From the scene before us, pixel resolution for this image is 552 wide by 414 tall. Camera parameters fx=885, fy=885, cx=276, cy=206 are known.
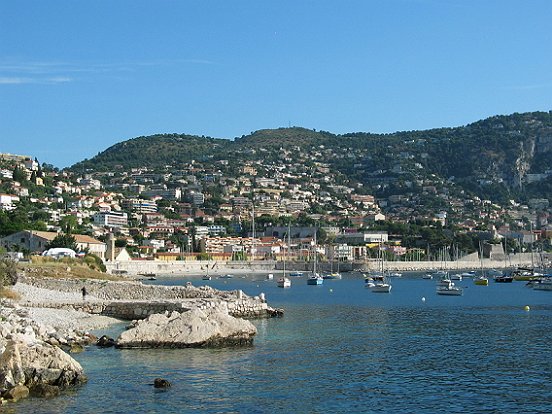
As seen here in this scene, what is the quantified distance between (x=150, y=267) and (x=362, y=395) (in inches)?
3983

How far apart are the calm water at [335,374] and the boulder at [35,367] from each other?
0.47 meters

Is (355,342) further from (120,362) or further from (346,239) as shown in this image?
(346,239)

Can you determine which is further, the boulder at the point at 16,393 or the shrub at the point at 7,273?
the shrub at the point at 7,273

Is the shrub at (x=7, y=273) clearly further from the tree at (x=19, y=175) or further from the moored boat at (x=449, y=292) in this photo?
the tree at (x=19, y=175)

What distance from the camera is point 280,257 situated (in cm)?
15750

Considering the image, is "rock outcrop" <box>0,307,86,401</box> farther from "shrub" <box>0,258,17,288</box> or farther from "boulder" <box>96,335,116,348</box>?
"shrub" <box>0,258,17,288</box>

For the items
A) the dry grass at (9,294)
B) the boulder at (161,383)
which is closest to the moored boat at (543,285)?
the dry grass at (9,294)

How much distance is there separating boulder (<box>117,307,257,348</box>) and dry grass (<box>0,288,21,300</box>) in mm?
12847

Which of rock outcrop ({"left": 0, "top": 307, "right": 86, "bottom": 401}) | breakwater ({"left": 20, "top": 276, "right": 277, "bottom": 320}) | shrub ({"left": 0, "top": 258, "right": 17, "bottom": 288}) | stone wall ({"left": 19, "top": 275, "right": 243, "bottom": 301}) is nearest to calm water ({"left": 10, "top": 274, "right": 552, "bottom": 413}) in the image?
rock outcrop ({"left": 0, "top": 307, "right": 86, "bottom": 401})

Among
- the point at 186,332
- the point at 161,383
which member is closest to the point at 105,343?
the point at 186,332

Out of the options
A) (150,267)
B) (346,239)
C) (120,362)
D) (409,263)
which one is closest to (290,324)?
(120,362)

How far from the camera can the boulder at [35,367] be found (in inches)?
736

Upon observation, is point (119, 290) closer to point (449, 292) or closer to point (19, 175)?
point (449, 292)

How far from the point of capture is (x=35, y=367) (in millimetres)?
19375
